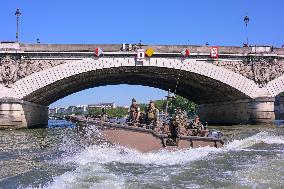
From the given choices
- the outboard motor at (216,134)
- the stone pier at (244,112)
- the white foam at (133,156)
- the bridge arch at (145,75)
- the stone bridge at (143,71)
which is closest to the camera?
the white foam at (133,156)

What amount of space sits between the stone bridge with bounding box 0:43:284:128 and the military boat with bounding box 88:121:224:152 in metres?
24.7

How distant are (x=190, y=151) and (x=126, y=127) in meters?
3.40

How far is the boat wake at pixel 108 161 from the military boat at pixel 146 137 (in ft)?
0.94

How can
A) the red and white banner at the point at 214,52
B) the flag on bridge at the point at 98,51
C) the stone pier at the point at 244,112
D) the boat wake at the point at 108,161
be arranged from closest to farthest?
the boat wake at the point at 108,161 < the flag on bridge at the point at 98,51 < the red and white banner at the point at 214,52 < the stone pier at the point at 244,112

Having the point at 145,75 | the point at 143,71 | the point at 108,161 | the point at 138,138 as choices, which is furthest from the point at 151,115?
the point at 145,75

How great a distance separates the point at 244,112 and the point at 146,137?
33771 millimetres

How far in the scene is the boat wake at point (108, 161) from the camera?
13.9 metres

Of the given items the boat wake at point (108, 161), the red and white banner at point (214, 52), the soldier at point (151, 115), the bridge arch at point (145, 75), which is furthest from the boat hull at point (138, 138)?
the red and white banner at point (214, 52)

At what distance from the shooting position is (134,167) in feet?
58.5

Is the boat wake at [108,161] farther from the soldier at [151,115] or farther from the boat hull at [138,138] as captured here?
the soldier at [151,115]

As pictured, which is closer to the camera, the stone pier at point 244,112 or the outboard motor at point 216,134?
the outboard motor at point 216,134

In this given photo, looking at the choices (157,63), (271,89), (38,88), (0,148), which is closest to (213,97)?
(271,89)

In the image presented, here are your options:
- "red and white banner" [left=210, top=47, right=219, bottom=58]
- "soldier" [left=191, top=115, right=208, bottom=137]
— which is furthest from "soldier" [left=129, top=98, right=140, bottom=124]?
"red and white banner" [left=210, top=47, right=219, bottom=58]

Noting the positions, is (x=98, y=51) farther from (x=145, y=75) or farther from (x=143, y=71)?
(x=145, y=75)
